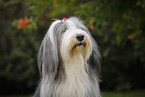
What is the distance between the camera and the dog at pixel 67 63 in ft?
9.20

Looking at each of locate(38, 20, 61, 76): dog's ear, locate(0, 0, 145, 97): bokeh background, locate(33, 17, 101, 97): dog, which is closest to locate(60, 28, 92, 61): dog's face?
locate(33, 17, 101, 97): dog

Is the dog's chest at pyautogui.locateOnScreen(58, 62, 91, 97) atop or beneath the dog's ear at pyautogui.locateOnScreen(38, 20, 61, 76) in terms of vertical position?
beneath

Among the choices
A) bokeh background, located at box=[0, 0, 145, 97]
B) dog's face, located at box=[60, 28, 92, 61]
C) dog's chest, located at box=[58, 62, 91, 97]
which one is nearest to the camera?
dog's face, located at box=[60, 28, 92, 61]

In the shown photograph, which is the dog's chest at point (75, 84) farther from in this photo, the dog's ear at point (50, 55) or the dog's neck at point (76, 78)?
the dog's ear at point (50, 55)

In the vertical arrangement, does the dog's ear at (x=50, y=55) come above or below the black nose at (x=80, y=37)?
below

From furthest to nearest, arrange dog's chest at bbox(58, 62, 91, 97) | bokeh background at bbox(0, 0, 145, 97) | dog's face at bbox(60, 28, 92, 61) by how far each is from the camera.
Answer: bokeh background at bbox(0, 0, 145, 97), dog's chest at bbox(58, 62, 91, 97), dog's face at bbox(60, 28, 92, 61)

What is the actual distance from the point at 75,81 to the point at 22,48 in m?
7.65

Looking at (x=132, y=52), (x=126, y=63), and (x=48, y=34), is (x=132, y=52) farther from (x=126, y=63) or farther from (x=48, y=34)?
(x=48, y=34)

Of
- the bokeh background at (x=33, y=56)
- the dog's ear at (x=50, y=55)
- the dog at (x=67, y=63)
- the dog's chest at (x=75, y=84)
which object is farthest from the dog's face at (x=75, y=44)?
the bokeh background at (x=33, y=56)

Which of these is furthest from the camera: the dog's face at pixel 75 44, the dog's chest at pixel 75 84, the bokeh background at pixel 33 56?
the bokeh background at pixel 33 56

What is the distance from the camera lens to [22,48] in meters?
10.1

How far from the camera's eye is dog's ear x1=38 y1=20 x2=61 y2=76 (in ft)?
9.36

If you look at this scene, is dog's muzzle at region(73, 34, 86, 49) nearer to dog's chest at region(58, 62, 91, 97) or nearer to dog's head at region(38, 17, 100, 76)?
dog's head at region(38, 17, 100, 76)

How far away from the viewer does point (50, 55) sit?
2.89 metres
